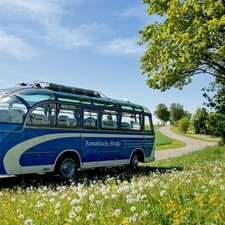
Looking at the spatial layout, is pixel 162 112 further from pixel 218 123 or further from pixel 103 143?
pixel 103 143

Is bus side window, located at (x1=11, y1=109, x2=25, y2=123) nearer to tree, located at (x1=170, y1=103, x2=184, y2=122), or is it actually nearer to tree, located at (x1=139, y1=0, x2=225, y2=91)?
tree, located at (x1=139, y1=0, x2=225, y2=91)

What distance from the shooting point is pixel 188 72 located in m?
22.8

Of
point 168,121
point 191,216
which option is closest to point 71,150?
point 191,216

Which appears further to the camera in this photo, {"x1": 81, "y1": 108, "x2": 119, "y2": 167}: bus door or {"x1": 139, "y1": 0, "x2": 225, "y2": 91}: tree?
{"x1": 139, "y1": 0, "x2": 225, "y2": 91}: tree

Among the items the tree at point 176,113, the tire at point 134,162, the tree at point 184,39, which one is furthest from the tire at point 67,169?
the tree at point 176,113

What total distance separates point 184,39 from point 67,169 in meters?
12.1

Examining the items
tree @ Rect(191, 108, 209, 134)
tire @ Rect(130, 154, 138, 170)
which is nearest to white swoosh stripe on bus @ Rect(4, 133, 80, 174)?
tire @ Rect(130, 154, 138, 170)

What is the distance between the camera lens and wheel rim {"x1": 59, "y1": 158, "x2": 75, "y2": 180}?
32.6 feet

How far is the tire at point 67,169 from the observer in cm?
989

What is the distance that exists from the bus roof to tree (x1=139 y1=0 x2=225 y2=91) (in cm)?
A: 750

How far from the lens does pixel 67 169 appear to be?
33.3ft

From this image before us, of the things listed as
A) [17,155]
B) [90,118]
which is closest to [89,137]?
[90,118]

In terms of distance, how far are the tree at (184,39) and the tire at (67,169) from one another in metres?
11.4

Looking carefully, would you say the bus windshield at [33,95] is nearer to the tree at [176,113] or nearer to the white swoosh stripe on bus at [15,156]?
the white swoosh stripe on bus at [15,156]
